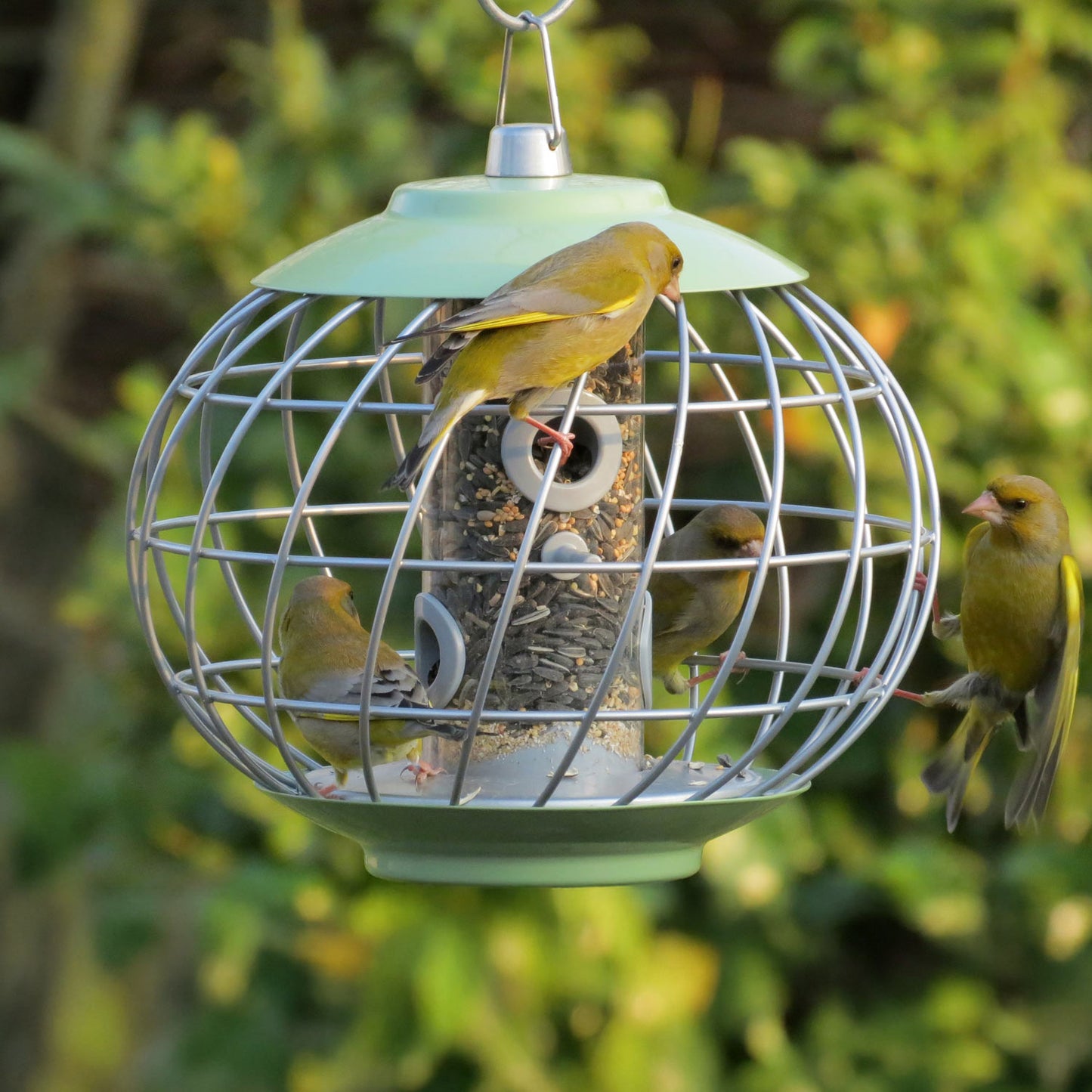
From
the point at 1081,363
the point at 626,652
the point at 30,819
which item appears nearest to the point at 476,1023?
the point at 30,819

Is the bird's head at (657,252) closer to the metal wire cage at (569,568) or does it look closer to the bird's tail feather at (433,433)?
the metal wire cage at (569,568)

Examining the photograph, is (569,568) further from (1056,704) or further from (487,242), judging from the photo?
(1056,704)

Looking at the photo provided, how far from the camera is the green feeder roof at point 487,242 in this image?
362cm

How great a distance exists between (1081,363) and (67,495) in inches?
222

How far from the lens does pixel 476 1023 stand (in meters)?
6.74

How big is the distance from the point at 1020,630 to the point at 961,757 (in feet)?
1.48

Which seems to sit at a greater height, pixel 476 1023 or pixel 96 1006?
pixel 476 1023

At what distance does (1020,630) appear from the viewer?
4938mm

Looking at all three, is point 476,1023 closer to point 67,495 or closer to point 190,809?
point 190,809

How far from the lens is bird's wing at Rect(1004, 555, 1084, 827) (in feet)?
15.5

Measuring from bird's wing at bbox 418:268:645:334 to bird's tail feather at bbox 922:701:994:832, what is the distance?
2.02m

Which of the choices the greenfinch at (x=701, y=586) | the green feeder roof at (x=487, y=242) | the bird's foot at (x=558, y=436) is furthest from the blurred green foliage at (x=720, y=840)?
the bird's foot at (x=558, y=436)

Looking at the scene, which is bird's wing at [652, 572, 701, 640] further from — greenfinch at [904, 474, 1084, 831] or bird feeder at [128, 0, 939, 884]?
greenfinch at [904, 474, 1084, 831]

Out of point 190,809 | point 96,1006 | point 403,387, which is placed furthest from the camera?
point 96,1006
